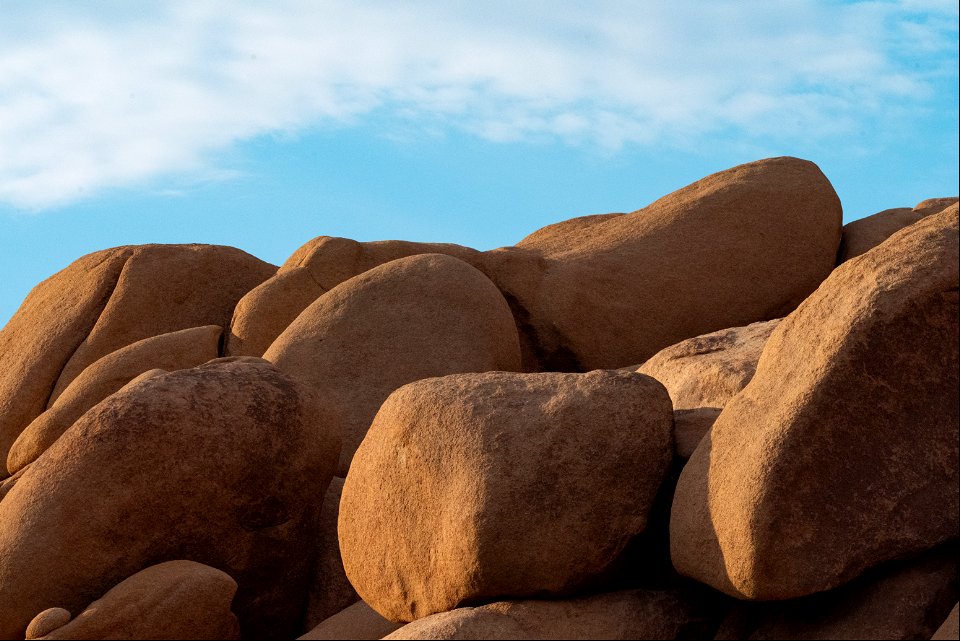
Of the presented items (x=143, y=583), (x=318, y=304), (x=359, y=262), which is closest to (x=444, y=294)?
(x=318, y=304)

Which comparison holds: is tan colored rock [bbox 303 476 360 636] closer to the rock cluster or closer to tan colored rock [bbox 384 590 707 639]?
the rock cluster

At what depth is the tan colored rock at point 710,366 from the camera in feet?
18.8

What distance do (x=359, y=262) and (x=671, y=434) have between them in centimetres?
505

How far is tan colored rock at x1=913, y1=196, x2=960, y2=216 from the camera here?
10.7 m

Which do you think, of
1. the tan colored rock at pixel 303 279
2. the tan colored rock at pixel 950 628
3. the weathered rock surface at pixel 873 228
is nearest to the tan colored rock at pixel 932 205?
the weathered rock surface at pixel 873 228

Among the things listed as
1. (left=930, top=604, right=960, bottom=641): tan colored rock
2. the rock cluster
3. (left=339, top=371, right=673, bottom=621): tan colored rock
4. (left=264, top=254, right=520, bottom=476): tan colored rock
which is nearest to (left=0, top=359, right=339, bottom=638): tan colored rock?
the rock cluster

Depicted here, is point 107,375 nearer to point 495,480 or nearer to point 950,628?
point 495,480

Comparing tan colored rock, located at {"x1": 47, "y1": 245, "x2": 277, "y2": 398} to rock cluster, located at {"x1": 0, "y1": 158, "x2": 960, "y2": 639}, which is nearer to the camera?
rock cluster, located at {"x1": 0, "y1": 158, "x2": 960, "y2": 639}

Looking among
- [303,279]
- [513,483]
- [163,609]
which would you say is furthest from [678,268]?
[163,609]

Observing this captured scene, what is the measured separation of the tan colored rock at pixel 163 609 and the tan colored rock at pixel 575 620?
3.56ft

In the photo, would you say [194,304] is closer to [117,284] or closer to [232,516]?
[117,284]

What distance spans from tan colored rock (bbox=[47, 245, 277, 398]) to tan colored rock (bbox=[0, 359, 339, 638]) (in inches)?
147

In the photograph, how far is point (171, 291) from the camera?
9.89 m

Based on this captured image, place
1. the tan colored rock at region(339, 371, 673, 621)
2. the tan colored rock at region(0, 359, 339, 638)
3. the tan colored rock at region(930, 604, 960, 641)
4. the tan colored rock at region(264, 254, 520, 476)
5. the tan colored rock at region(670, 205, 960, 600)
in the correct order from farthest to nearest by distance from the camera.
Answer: the tan colored rock at region(264, 254, 520, 476), the tan colored rock at region(0, 359, 339, 638), the tan colored rock at region(339, 371, 673, 621), the tan colored rock at region(670, 205, 960, 600), the tan colored rock at region(930, 604, 960, 641)
